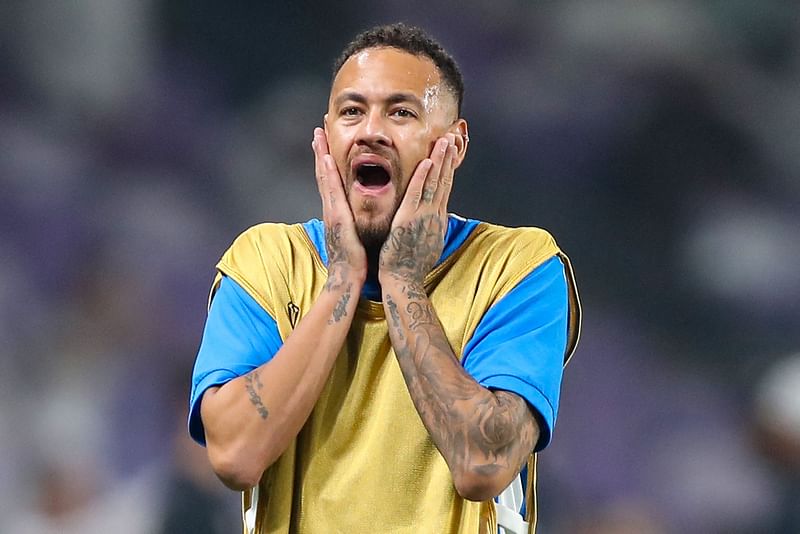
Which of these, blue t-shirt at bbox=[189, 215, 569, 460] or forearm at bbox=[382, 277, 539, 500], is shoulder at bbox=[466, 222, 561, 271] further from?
forearm at bbox=[382, 277, 539, 500]

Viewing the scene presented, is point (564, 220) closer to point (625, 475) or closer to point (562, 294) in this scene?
point (625, 475)

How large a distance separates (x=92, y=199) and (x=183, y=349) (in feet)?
1.51

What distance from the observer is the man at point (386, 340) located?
1529mm

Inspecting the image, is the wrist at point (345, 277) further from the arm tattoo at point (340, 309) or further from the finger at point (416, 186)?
the finger at point (416, 186)

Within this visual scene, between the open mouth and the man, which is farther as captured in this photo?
the open mouth

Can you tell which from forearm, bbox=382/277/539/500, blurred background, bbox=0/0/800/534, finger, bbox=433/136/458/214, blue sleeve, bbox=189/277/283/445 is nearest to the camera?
forearm, bbox=382/277/539/500

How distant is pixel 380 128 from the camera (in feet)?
5.52

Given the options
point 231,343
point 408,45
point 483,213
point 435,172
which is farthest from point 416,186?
point 483,213

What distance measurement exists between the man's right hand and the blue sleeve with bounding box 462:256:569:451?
8.2 inches

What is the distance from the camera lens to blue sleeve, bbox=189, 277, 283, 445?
1.60 metres

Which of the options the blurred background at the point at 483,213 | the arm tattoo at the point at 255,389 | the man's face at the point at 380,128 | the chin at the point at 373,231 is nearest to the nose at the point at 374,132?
the man's face at the point at 380,128

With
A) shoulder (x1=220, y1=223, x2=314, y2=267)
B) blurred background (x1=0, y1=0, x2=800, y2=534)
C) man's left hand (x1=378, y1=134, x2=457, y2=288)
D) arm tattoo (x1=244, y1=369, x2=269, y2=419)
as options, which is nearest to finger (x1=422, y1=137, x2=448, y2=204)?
man's left hand (x1=378, y1=134, x2=457, y2=288)

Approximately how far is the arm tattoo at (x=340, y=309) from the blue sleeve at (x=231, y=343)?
117mm

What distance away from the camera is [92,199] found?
2.86 m
